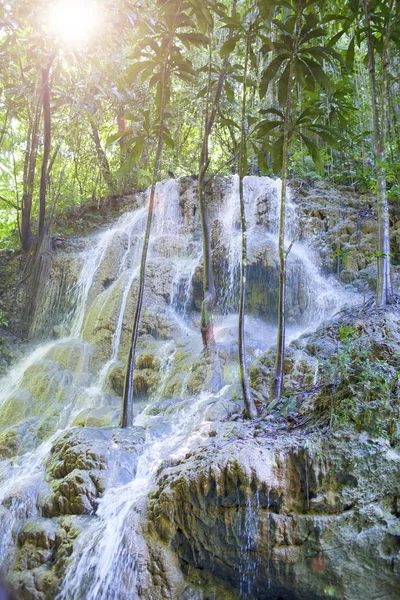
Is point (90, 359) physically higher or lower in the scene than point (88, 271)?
lower

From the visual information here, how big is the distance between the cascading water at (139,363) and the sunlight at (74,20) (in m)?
5.26

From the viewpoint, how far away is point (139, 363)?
8656mm

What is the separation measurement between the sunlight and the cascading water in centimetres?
526

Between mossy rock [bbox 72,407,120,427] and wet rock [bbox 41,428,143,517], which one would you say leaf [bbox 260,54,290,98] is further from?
mossy rock [bbox 72,407,120,427]

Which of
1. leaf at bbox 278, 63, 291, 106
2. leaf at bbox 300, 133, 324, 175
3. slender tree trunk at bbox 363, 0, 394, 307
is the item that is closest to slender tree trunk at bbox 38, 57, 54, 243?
leaf at bbox 278, 63, 291, 106

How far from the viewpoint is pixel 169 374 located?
8.15 m

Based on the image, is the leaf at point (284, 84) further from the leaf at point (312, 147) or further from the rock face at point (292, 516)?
the rock face at point (292, 516)

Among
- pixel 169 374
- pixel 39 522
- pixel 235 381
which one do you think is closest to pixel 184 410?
pixel 235 381

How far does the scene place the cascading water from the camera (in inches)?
156

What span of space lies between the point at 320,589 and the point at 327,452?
97 cm

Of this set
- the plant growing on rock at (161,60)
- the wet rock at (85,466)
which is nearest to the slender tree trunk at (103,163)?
the plant growing on rock at (161,60)

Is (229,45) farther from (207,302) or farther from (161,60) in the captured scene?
(207,302)

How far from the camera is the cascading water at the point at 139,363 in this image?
3.97 meters

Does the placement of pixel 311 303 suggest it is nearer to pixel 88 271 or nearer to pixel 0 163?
pixel 88 271
